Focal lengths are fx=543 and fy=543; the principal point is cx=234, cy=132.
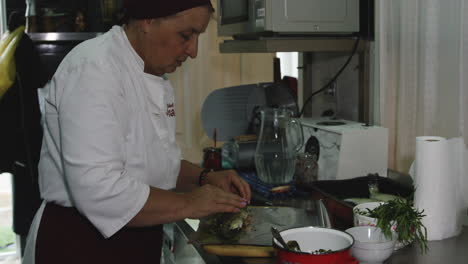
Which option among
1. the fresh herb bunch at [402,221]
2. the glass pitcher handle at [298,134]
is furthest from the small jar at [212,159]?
the fresh herb bunch at [402,221]

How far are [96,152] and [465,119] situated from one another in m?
0.97

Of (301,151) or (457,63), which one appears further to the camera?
(301,151)

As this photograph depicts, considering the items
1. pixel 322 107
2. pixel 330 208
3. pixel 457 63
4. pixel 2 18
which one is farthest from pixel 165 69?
pixel 2 18

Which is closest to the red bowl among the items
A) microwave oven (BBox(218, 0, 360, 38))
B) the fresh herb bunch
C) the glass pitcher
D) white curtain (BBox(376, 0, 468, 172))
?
the fresh herb bunch

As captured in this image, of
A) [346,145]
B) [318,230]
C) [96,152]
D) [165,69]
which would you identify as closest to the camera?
[96,152]

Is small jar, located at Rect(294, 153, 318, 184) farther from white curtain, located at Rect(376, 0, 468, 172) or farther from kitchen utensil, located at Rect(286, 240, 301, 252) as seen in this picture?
kitchen utensil, located at Rect(286, 240, 301, 252)

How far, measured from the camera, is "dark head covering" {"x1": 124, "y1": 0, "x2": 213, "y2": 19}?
3.73ft

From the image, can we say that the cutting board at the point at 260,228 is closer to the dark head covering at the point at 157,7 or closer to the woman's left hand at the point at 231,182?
the woman's left hand at the point at 231,182

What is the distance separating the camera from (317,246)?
Result: 1.12 m

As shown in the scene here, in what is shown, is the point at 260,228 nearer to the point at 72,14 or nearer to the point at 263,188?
the point at 263,188

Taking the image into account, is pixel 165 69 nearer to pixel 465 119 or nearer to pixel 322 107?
pixel 465 119

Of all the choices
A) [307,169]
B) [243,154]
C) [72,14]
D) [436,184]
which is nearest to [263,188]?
[307,169]

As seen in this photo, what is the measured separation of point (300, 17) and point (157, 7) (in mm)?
711

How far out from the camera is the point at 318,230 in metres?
1.13
